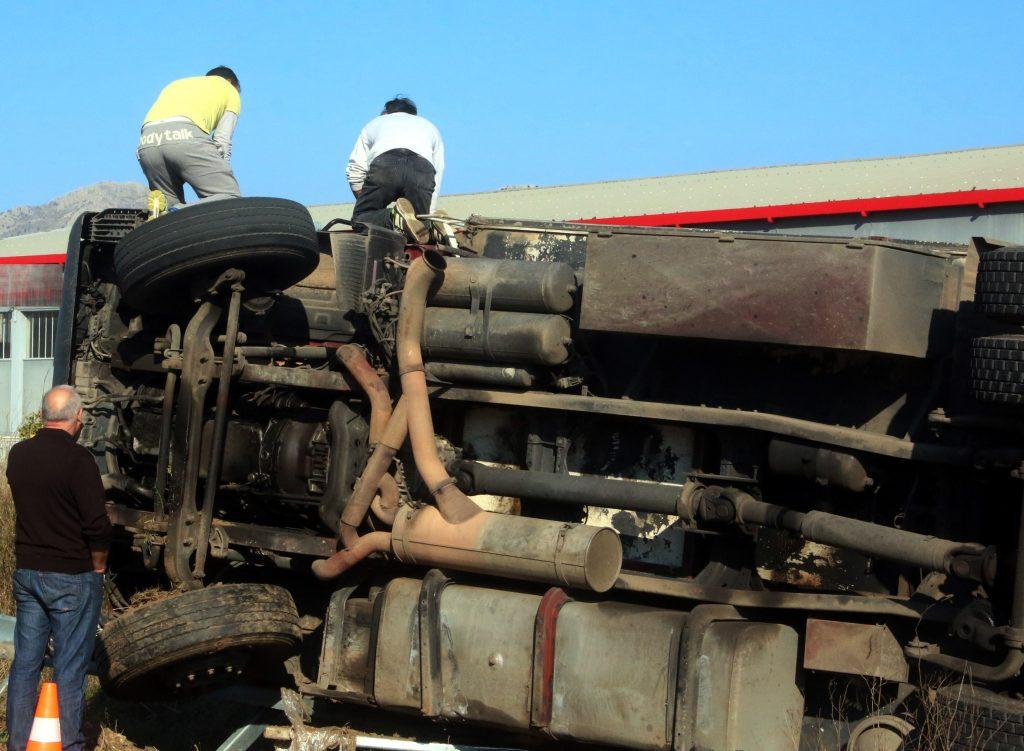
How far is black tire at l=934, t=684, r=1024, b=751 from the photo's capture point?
435 centimetres

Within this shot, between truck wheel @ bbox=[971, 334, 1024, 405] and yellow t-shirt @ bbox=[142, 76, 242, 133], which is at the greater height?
yellow t-shirt @ bbox=[142, 76, 242, 133]

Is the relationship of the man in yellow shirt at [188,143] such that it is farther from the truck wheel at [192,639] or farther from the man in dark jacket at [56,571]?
the truck wheel at [192,639]

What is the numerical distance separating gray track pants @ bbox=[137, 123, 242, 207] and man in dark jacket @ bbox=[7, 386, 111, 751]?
6.40 ft

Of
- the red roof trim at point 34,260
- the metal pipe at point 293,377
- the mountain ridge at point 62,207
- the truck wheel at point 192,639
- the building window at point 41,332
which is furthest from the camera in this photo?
the mountain ridge at point 62,207

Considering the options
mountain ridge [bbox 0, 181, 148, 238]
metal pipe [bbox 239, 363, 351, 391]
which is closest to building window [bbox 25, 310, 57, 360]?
metal pipe [bbox 239, 363, 351, 391]

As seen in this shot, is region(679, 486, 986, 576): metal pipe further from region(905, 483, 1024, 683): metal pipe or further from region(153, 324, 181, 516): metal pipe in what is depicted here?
region(153, 324, 181, 516): metal pipe

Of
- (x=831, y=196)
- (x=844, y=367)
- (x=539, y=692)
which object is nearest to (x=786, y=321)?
(x=844, y=367)

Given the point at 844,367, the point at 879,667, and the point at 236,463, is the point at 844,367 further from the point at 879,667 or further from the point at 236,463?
the point at 236,463

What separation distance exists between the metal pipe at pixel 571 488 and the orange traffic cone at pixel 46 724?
1.90 m

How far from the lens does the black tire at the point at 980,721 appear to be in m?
4.35

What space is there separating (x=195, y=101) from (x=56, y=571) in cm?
291

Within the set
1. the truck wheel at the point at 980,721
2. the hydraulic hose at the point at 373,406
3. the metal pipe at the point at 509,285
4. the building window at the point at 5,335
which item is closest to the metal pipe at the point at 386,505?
the hydraulic hose at the point at 373,406

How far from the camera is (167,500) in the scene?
5762 mm

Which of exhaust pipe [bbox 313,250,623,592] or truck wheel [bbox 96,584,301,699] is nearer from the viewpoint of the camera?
exhaust pipe [bbox 313,250,623,592]
